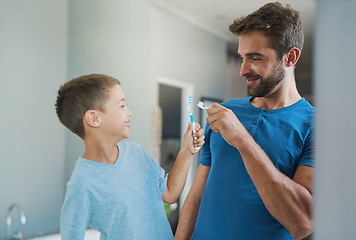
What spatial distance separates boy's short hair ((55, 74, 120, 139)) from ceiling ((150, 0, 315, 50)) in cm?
260

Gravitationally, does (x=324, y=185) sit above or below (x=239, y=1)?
below

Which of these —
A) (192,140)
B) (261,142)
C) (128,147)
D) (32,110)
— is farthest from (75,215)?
(32,110)

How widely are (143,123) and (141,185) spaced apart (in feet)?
5.53

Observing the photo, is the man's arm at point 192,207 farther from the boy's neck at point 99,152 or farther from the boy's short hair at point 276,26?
the boy's short hair at point 276,26

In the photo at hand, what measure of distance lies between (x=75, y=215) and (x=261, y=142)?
47 centimetres

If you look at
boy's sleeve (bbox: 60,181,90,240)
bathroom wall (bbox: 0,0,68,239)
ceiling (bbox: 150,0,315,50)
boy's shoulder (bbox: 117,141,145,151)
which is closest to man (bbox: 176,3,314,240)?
boy's shoulder (bbox: 117,141,145,151)

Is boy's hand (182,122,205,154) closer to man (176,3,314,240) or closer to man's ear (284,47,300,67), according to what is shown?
man (176,3,314,240)

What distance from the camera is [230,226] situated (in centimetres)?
97

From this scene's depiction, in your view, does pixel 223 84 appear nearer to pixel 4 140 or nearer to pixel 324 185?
pixel 4 140

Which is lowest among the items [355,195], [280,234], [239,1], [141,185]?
[280,234]

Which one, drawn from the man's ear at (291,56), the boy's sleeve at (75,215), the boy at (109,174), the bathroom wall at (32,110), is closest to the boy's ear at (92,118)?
the boy at (109,174)

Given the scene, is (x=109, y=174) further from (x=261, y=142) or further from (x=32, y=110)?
(x=32, y=110)

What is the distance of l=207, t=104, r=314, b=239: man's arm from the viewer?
2.62 ft

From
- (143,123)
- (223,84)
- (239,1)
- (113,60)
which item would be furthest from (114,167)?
(223,84)
